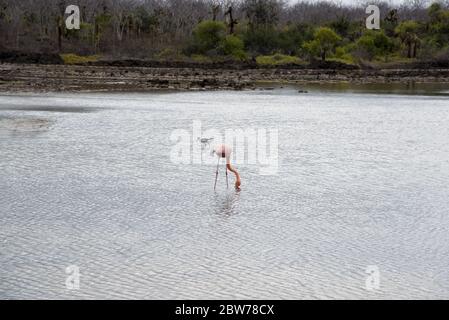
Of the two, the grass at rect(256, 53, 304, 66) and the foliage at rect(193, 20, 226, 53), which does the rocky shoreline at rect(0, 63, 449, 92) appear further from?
the foliage at rect(193, 20, 226, 53)

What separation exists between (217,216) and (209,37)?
186ft

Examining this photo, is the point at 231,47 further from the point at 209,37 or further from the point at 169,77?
the point at 169,77

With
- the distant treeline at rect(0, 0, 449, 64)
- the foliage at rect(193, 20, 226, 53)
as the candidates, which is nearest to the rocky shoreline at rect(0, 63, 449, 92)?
the distant treeline at rect(0, 0, 449, 64)

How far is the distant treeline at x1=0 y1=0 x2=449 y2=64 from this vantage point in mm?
65000

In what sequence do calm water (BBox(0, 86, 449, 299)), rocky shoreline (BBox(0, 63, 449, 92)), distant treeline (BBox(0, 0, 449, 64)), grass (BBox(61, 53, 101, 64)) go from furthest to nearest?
distant treeline (BBox(0, 0, 449, 64)) → grass (BBox(61, 53, 101, 64)) → rocky shoreline (BBox(0, 63, 449, 92)) → calm water (BBox(0, 86, 449, 299))

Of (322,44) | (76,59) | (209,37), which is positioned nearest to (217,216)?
(76,59)

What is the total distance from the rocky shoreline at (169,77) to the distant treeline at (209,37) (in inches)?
284

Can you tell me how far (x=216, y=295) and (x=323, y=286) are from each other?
1.06 m

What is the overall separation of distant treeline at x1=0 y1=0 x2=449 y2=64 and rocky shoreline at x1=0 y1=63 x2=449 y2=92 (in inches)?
284

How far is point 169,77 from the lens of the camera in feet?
147

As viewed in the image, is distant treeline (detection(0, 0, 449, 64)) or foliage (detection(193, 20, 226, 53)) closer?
distant treeline (detection(0, 0, 449, 64))

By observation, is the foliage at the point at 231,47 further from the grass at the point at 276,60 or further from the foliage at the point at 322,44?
the foliage at the point at 322,44

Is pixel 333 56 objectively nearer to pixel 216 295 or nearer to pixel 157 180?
pixel 157 180

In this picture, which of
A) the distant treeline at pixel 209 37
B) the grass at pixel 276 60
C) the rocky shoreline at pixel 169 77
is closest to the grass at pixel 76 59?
the distant treeline at pixel 209 37
